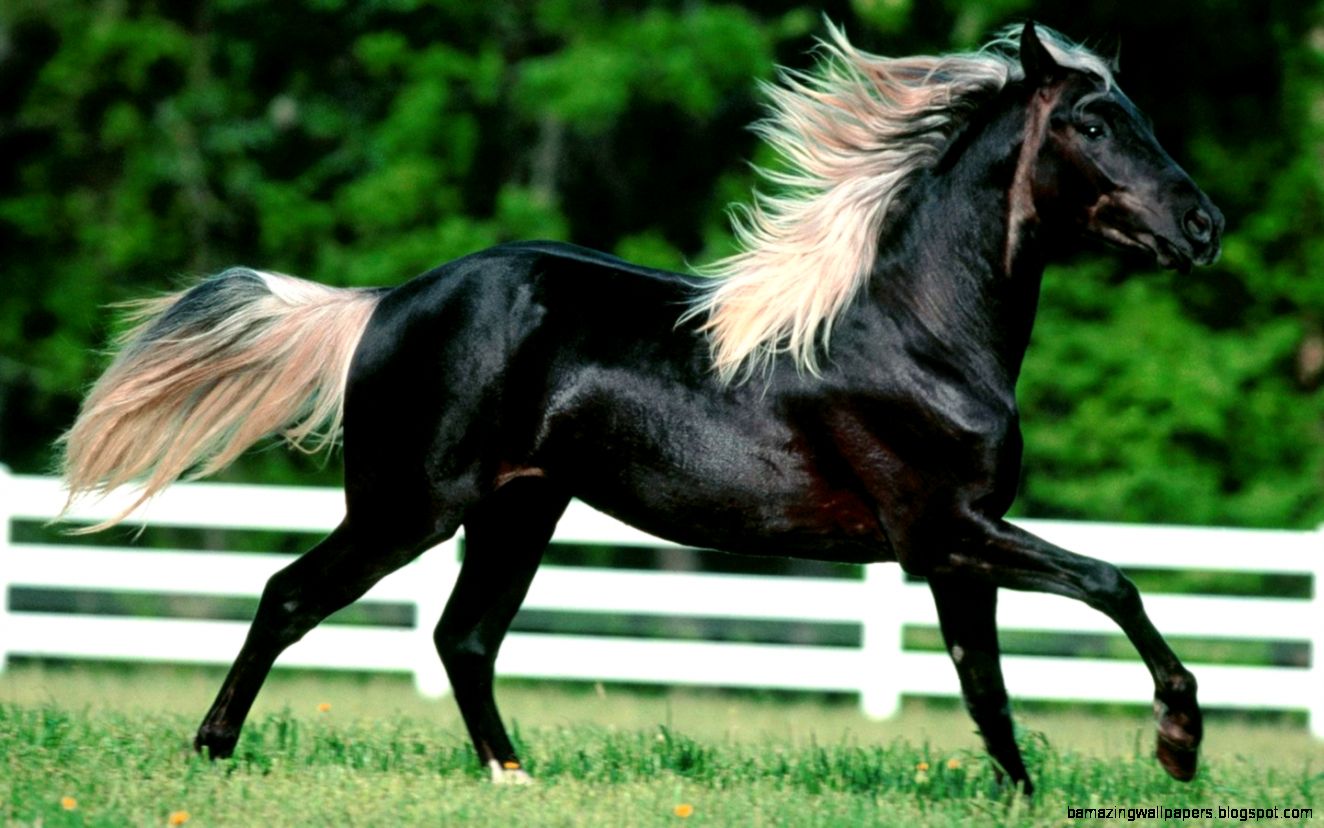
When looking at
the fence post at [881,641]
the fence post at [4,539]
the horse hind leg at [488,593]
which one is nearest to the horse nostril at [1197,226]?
the horse hind leg at [488,593]

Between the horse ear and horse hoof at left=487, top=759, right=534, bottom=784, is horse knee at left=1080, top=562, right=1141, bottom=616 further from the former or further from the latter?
horse hoof at left=487, top=759, right=534, bottom=784

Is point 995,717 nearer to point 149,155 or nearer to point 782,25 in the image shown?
point 782,25

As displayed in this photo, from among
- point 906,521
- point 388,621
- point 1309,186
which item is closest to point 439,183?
point 388,621

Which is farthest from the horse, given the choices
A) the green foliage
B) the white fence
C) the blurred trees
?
the blurred trees

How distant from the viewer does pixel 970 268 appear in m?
5.52

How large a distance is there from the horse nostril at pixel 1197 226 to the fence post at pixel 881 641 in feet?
16.4

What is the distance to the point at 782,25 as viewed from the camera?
15820mm

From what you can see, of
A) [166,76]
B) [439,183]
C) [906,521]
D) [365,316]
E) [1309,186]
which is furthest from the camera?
[166,76]

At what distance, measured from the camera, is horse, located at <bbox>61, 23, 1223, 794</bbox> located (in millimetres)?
5293

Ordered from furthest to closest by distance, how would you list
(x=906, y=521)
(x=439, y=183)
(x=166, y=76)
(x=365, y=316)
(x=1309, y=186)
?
(x=166, y=76)
(x=439, y=183)
(x=1309, y=186)
(x=365, y=316)
(x=906, y=521)

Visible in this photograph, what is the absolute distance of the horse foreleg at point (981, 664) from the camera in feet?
18.0

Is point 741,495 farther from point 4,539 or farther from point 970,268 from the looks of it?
point 4,539

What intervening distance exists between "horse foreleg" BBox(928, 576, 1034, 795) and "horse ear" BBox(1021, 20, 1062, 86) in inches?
63.8

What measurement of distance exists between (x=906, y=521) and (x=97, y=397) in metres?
2.93
